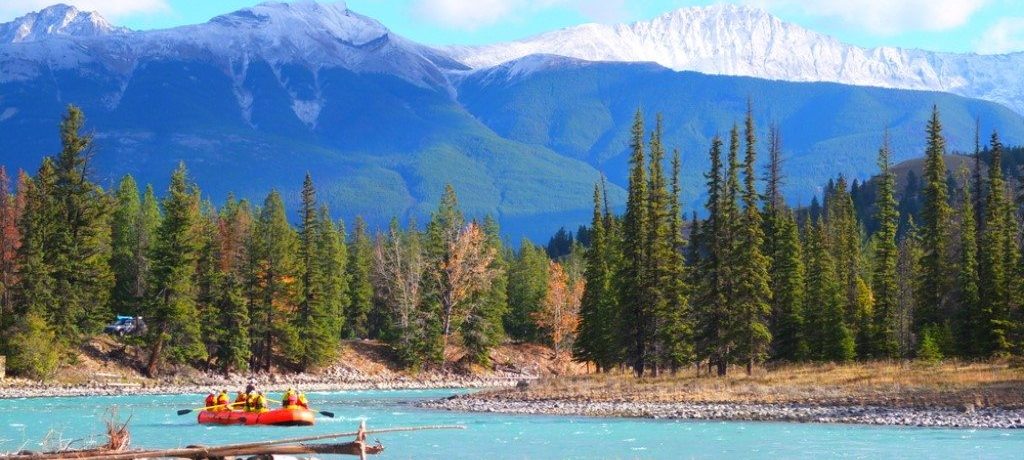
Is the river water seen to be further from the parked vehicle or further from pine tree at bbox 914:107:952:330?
pine tree at bbox 914:107:952:330

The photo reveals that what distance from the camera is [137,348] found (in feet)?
285

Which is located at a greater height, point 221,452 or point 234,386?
point 234,386

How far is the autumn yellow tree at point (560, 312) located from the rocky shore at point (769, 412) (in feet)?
157

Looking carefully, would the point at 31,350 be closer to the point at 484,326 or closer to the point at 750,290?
the point at 484,326

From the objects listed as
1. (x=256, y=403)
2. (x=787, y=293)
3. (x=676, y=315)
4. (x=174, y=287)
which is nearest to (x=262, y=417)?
(x=256, y=403)

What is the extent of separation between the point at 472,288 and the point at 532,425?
169 ft

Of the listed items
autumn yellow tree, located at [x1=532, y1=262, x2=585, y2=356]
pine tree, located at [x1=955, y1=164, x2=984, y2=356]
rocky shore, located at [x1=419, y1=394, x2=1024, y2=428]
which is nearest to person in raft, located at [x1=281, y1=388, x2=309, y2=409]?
rocky shore, located at [x1=419, y1=394, x2=1024, y2=428]

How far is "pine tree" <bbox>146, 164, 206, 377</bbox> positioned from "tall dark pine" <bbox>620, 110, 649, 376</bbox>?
2962 cm

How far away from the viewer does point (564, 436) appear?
45.4m

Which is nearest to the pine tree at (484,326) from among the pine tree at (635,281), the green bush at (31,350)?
the pine tree at (635,281)

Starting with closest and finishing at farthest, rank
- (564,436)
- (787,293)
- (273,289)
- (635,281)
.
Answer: (564,436)
(635,281)
(787,293)
(273,289)

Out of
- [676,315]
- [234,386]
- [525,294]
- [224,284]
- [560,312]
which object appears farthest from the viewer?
[525,294]

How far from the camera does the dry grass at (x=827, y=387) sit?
5394 cm

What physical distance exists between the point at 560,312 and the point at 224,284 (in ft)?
115
